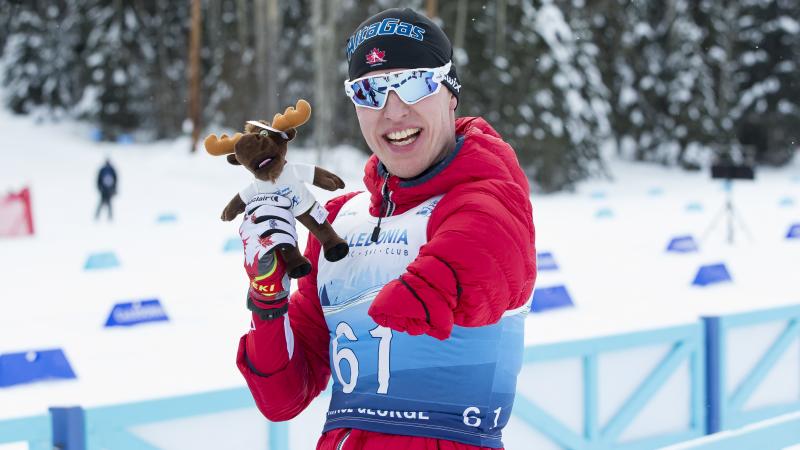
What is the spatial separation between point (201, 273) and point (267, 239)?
9.73 metres

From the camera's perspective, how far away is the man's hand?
1818 mm

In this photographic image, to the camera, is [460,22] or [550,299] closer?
[550,299]

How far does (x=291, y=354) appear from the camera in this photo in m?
2.04

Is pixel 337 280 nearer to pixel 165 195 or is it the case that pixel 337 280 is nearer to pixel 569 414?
pixel 569 414

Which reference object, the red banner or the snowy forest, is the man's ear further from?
the snowy forest

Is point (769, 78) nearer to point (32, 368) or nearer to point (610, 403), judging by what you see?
point (610, 403)

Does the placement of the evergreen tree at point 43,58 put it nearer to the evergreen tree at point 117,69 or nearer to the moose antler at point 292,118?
the evergreen tree at point 117,69

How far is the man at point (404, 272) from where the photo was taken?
6.01ft

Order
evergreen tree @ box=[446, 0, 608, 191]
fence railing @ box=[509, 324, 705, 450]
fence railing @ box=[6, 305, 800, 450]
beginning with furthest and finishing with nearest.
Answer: evergreen tree @ box=[446, 0, 608, 191], fence railing @ box=[509, 324, 705, 450], fence railing @ box=[6, 305, 800, 450]

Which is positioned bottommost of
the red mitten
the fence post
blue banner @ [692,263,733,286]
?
blue banner @ [692,263,733,286]

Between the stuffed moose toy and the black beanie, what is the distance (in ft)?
0.58

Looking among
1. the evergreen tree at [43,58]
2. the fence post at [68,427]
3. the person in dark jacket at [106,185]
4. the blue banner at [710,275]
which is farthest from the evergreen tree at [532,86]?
the fence post at [68,427]


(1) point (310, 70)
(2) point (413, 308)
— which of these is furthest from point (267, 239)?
(1) point (310, 70)

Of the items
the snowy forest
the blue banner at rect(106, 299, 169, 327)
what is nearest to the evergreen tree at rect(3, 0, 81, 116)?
the snowy forest
